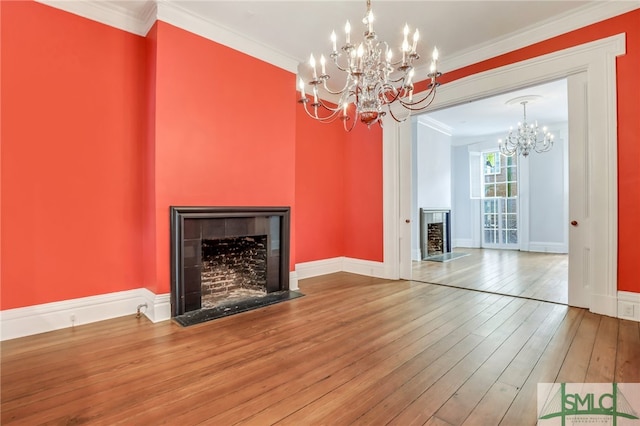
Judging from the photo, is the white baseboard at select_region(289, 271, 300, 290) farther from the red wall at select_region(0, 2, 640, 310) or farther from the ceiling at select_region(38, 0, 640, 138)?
the ceiling at select_region(38, 0, 640, 138)

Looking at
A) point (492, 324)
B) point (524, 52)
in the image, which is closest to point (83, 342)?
point (492, 324)

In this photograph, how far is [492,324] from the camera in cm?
274

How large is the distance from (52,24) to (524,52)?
4.72 meters

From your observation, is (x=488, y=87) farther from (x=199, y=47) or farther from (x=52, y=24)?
(x=52, y=24)

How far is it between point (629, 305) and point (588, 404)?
1.87 meters

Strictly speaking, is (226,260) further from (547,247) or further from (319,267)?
(547,247)

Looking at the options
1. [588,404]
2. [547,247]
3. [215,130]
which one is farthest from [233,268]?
[547,247]

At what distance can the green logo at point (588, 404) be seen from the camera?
4.93 feet

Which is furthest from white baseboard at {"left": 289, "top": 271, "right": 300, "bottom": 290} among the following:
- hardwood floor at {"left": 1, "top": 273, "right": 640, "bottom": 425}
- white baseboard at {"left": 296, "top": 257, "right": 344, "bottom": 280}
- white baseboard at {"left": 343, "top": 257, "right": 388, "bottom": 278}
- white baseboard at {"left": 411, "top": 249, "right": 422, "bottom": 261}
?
white baseboard at {"left": 411, "top": 249, "right": 422, "bottom": 261}

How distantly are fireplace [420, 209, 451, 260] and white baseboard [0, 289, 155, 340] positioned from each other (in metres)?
5.43

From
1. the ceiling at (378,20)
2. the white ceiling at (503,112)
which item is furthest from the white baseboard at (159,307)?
the white ceiling at (503,112)

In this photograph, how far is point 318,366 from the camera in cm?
201

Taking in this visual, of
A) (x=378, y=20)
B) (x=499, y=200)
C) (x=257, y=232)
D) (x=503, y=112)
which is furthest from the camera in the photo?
(x=499, y=200)

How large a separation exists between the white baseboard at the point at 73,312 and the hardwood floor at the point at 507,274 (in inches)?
144
